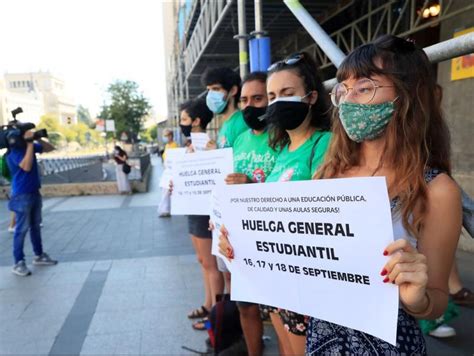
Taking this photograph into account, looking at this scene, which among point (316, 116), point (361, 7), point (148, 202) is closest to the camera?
point (316, 116)

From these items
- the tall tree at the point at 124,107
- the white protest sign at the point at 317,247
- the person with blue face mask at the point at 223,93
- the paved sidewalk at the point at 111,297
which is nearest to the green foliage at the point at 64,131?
the tall tree at the point at 124,107

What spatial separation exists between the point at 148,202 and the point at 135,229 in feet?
10.5

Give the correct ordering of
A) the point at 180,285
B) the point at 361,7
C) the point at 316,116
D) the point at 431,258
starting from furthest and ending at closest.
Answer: the point at 361,7 → the point at 180,285 → the point at 316,116 → the point at 431,258

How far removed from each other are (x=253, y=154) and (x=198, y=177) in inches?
29.4

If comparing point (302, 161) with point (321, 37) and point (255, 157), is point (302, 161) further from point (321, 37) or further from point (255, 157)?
point (321, 37)

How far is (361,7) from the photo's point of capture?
6.98m

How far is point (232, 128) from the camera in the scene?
9.27ft

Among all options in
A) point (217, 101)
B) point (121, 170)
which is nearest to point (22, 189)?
point (217, 101)

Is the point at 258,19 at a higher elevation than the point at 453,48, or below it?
higher

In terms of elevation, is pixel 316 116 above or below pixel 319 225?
above

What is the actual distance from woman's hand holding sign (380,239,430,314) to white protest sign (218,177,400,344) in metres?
0.04

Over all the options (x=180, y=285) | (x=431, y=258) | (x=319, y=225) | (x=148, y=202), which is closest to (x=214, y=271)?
(x=180, y=285)

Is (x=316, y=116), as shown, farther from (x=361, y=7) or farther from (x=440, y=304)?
(x=361, y=7)

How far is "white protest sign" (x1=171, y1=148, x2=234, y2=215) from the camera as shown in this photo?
8.49 feet
